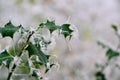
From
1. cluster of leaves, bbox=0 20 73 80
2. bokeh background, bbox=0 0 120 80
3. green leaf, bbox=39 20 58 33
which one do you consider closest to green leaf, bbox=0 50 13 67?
cluster of leaves, bbox=0 20 73 80

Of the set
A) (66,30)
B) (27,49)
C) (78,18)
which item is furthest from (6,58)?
(78,18)

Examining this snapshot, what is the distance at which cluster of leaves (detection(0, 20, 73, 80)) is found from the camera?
1.02 m

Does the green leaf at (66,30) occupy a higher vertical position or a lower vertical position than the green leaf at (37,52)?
higher

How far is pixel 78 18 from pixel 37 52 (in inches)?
188

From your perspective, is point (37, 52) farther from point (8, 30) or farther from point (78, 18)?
point (78, 18)

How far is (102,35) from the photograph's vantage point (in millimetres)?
5574

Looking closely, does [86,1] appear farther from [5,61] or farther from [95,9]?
[5,61]

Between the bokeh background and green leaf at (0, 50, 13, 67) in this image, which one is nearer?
green leaf at (0, 50, 13, 67)

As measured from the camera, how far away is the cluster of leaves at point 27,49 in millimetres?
1024

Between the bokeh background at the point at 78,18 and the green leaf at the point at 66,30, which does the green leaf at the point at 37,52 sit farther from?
the bokeh background at the point at 78,18

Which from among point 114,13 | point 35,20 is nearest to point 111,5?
point 114,13

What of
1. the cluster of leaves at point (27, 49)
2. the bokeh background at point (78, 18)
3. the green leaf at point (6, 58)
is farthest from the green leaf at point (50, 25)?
the bokeh background at point (78, 18)

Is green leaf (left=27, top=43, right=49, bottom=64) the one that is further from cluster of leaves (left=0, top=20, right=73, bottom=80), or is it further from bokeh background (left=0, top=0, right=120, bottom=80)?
bokeh background (left=0, top=0, right=120, bottom=80)

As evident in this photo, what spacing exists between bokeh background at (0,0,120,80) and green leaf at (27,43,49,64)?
10.9ft
